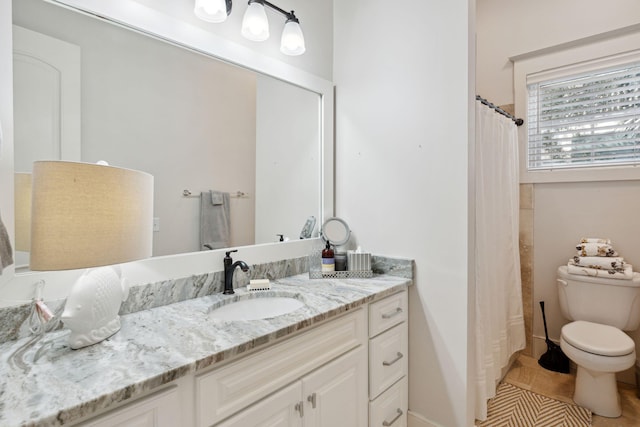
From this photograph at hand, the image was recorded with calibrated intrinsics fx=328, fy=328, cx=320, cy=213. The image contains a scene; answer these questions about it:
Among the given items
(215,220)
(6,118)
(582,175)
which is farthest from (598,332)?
(6,118)

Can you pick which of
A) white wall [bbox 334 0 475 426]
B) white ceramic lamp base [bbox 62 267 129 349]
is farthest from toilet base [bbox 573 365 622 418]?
white ceramic lamp base [bbox 62 267 129 349]

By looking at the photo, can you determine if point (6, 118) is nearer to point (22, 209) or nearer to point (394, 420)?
point (22, 209)

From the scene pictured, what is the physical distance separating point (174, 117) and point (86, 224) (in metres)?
0.73

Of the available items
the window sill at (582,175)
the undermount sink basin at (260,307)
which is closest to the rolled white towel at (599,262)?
the window sill at (582,175)

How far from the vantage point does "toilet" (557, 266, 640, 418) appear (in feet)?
5.93

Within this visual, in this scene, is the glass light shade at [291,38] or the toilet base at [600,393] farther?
the toilet base at [600,393]

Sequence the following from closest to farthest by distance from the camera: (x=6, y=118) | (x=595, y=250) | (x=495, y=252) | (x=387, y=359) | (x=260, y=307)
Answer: (x=6, y=118) → (x=260, y=307) → (x=387, y=359) → (x=495, y=252) → (x=595, y=250)

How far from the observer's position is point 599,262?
6.92 feet

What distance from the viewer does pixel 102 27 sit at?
3.87 ft

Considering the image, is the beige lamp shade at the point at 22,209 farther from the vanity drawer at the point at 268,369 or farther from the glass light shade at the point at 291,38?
the glass light shade at the point at 291,38

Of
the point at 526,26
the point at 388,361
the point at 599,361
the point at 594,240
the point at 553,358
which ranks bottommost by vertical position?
the point at 553,358

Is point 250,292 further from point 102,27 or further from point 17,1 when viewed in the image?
point 17,1

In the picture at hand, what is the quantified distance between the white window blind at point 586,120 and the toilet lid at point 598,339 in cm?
109

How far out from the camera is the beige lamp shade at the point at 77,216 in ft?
2.52
